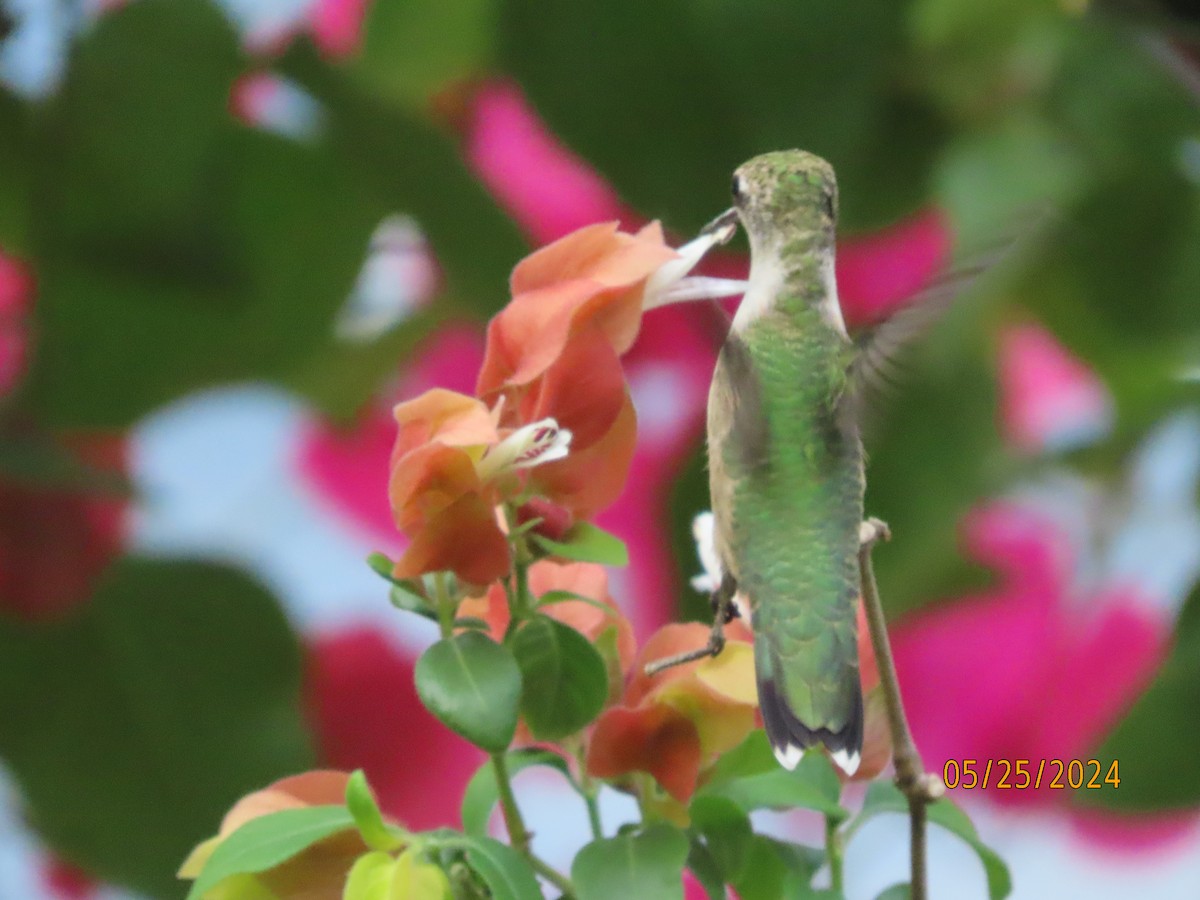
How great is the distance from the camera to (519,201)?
81 centimetres

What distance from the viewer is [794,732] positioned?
26 cm

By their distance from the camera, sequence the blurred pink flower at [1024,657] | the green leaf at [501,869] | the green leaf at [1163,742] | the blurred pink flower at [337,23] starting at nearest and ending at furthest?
the green leaf at [501,869]
the green leaf at [1163,742]
the blurred pink flower at [1024,657]
the blurred pink flower at [337,23]

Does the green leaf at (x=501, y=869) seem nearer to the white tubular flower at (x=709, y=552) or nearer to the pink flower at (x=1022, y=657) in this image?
the white tubular flower at (x=709, y=552)

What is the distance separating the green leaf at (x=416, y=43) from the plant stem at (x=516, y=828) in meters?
0.57

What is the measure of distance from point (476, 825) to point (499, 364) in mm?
98

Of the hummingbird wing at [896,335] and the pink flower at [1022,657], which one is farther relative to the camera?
the pink flower at [1022,657]

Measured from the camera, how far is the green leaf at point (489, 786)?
0.31 meters

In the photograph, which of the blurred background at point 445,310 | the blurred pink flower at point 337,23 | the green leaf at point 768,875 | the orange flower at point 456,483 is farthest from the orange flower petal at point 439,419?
the blurred pink flower at point 337,23

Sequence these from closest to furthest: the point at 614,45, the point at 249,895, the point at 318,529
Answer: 1. the point at 249,895
2. the point at 614,45
3. the point at 318,529

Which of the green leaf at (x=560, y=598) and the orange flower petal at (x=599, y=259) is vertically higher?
the orange flower petal at (x=599, y=259)

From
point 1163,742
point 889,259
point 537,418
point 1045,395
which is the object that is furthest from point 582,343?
point 1045,395

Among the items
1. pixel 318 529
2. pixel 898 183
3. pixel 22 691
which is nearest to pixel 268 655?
pixel 22 691

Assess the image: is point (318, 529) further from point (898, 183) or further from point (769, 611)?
point (769, 611)

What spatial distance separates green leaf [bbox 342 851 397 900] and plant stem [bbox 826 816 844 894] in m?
0.10
